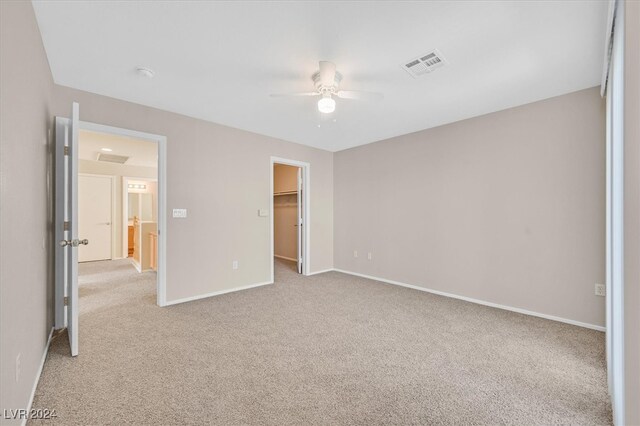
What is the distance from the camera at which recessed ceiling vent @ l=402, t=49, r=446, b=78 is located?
228 centimetres

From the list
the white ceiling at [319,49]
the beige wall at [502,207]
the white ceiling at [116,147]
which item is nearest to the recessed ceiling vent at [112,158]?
the white ceiling at [116,147]

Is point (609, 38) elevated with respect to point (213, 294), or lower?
elevated

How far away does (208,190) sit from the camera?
391cm

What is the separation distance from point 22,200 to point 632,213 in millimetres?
2941

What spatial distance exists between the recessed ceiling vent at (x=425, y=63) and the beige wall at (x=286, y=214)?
4124 mm

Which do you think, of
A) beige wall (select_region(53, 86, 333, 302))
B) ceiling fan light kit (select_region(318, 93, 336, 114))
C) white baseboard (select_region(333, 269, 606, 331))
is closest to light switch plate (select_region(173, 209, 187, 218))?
beige wall (select_region(53, 86, 333, 302))

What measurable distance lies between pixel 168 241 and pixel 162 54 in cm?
218

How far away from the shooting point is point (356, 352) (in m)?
2.35

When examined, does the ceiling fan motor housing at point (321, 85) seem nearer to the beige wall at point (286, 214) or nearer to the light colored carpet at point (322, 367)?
the light colored carpet at point (322, 367)

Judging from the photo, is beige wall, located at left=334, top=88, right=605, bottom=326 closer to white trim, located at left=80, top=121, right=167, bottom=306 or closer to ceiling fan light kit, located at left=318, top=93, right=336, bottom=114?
ceiling fan light kit, located at left=318, top=93, right=336, bottom=114

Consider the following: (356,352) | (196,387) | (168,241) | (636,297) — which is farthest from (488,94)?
(168,241)

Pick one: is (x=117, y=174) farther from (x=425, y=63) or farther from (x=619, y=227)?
(x=619, y=227)

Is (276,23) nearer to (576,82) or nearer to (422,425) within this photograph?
(422,425)

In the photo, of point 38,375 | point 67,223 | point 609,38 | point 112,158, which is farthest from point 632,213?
point 112,158
